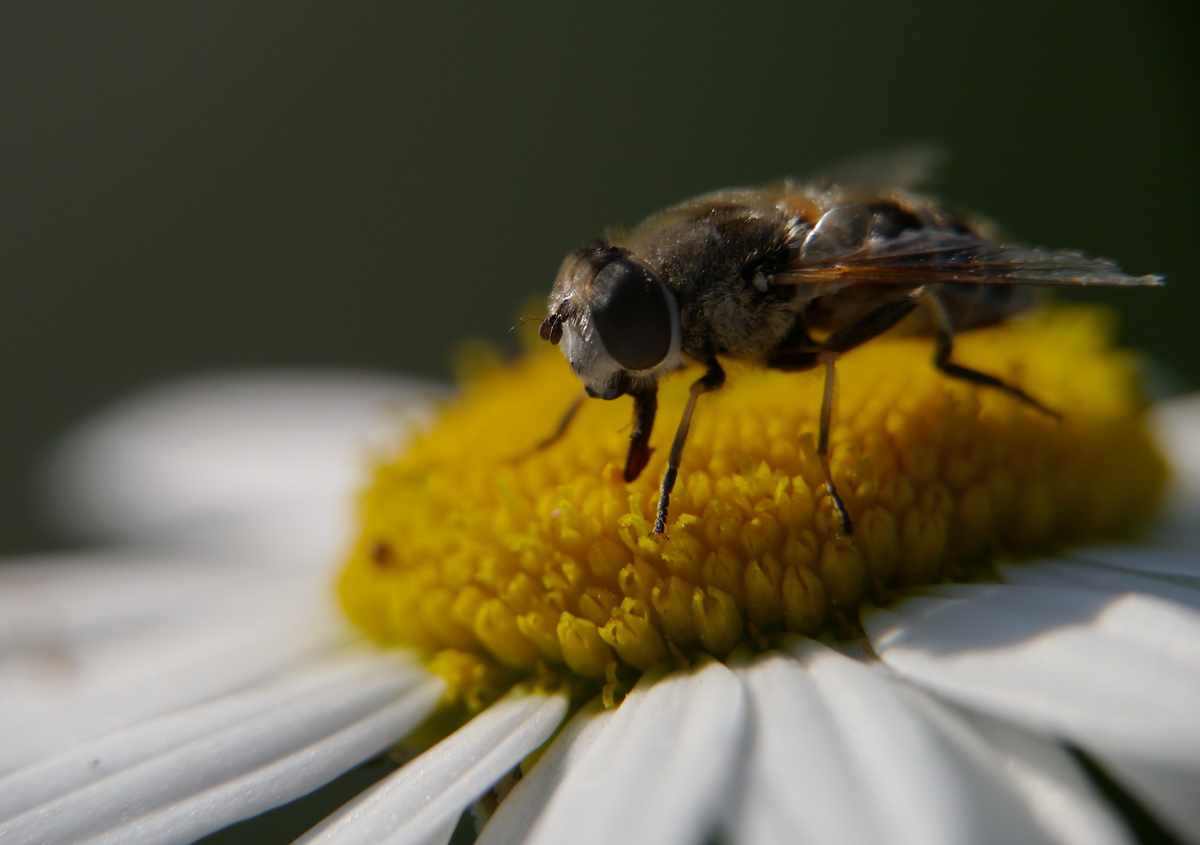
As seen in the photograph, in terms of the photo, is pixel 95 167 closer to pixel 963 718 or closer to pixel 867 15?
pixel 867 15

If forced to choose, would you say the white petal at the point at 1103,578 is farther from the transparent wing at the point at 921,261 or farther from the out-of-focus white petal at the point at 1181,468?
the transparent wing at the point at 921,261

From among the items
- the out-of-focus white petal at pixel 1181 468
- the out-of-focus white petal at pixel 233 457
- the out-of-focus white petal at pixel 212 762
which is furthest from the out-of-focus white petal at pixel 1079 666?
the out-of-focus white petal at pixel 233 457

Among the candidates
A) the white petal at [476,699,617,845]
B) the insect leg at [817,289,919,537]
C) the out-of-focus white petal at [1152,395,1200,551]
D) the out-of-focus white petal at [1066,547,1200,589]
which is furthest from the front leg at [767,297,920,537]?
the out-of-focus white petal at [1152,395,1200,551]

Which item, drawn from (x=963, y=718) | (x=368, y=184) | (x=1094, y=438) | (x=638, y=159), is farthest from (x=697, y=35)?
(x=963, y=718)

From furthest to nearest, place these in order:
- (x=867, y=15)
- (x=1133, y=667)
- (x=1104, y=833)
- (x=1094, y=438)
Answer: (x=867, y=15) → (x=1094, y=438) → (x=1133, y=667) → (x=1104, y=833)

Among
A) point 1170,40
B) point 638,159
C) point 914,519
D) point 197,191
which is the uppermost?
point 197,191

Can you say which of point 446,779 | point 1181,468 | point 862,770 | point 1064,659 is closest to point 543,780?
point 446,779

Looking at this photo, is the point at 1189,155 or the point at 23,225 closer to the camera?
the point at 1189,155

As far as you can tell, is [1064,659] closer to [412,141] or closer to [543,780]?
[543,780]

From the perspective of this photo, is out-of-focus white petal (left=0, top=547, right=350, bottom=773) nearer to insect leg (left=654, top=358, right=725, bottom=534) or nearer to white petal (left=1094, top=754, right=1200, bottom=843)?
insect leg (left=654, top=358, right=725, bottom=534)
